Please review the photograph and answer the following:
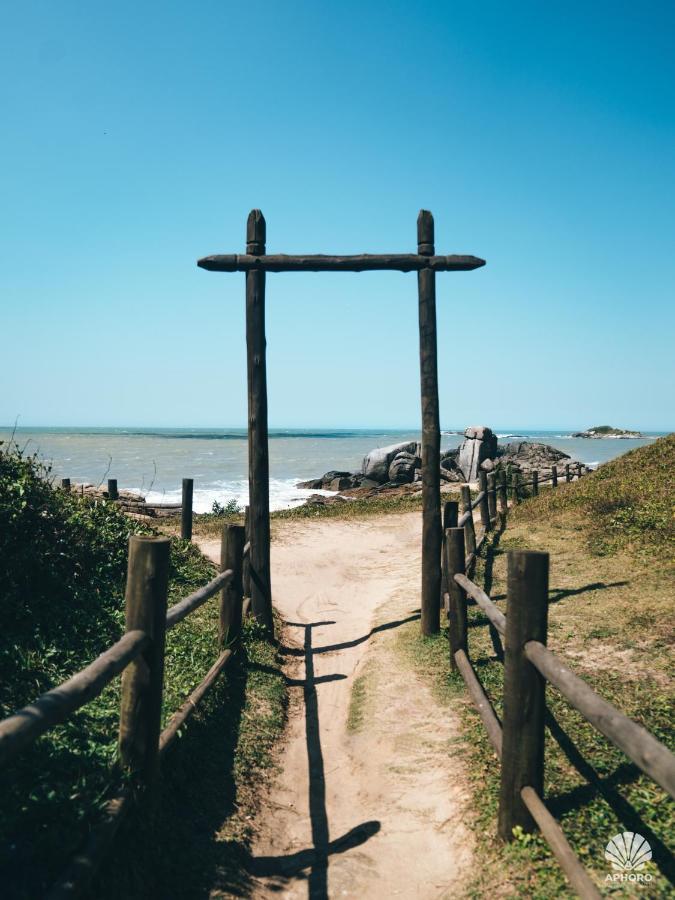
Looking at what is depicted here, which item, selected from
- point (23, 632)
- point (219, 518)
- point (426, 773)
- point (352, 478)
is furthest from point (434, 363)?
point (352, 478)

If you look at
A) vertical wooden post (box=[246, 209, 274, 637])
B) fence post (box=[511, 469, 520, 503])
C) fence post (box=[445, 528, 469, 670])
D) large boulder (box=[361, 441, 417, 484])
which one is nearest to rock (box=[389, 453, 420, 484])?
large boulder (box=[361, 441, 417, 484])

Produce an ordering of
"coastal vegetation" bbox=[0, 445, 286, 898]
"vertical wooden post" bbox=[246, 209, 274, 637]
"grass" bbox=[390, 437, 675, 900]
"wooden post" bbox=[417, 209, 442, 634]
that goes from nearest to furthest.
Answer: "coastal vegetation" bbox=[0, 445, 286, 898] → "grass" bbox=[390, 437, 675, 900] → "wooden post" bbox=[417, 209, 442, 634] → "vertical wooden post" bbox=[246, 209, 274, 637]

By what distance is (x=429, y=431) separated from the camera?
23.0 ft

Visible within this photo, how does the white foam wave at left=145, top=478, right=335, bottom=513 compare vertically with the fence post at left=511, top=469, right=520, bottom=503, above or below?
below

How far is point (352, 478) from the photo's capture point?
93.7 feet

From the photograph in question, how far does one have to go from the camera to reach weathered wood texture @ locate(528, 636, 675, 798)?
1.96m

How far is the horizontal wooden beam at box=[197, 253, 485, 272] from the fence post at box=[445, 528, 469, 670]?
3.05 metres

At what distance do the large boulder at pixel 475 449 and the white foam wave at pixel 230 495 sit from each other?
678 cm

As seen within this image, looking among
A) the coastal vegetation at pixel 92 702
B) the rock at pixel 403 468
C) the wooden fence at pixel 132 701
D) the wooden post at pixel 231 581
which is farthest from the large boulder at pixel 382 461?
the wooden fence at pixel 132 701

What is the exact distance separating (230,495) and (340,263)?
1991 cm

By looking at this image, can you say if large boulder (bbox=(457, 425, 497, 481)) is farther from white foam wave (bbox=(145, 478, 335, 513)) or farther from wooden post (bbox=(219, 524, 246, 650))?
wooden post (bbox=(219, 524, 246, 650))

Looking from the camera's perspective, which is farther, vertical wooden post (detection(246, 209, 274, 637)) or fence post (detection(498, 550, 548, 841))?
vertical wooden post (detection(246, 209, 274, 637))

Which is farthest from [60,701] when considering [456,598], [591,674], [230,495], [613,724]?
[230,495]

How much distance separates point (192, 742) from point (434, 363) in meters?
4.53
